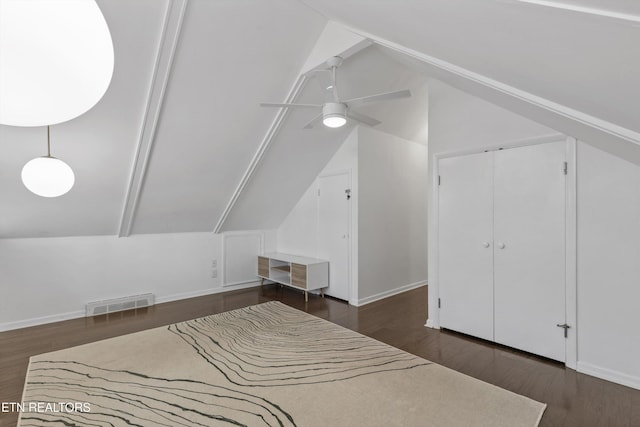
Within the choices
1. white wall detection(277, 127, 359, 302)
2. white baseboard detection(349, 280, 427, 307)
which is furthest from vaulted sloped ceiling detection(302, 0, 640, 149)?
white baseboard detection(349, 280, 427, 307)

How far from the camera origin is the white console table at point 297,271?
4.51 metres

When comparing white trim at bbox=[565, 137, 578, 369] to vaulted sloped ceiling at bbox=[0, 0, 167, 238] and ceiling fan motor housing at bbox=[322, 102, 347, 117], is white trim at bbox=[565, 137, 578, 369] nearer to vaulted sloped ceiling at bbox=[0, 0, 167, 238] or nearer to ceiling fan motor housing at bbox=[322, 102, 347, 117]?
ceiling fan motor housing at bbox=[322, 102, 347, 117]

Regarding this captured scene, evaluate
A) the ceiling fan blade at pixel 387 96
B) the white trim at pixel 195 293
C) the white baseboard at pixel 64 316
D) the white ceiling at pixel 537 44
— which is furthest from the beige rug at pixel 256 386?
the ceiling fan blade at pixel 387 96

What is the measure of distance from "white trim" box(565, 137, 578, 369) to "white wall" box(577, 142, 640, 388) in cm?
3

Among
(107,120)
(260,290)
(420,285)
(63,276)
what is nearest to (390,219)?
(420,285)

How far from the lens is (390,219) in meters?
4.79

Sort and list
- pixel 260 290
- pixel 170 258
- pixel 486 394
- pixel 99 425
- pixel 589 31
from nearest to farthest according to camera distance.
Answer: pixel 589 31
pixel 99 425
pixel 486 394
pixel 170 258
pixel 260 290

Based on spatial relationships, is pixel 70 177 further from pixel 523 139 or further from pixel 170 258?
pixel 523 139

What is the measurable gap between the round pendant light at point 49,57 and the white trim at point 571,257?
327 centimetres

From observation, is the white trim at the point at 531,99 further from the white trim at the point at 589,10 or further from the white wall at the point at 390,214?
the white wall at the point at 390,214

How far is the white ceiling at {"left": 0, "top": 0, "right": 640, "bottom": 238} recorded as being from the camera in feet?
3.56

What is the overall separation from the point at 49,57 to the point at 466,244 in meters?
3.54

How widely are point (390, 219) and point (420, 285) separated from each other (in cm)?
142

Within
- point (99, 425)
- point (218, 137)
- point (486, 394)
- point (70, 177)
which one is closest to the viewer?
point (99, 425)
